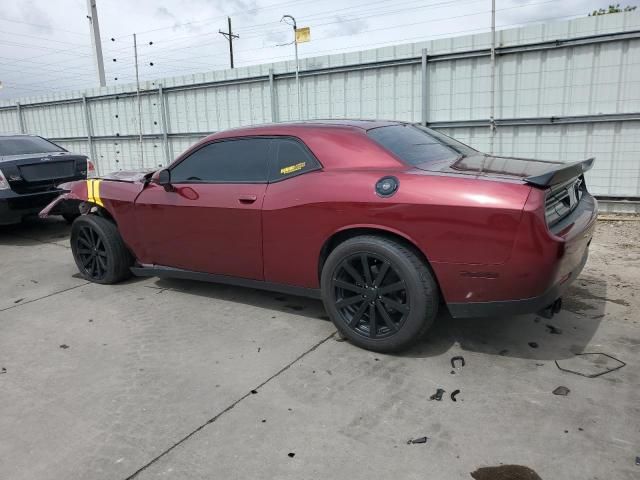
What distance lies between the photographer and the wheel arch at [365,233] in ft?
10.3

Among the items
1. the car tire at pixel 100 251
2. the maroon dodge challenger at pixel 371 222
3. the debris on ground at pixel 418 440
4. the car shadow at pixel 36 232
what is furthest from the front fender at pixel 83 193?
the debris on ground at pixel 418 440

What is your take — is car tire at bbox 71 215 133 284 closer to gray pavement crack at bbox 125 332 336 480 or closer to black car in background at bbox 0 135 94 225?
black car in background at bbox 0 135 94 225

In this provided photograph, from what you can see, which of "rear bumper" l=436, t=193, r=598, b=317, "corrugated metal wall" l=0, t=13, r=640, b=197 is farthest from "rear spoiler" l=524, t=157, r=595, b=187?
"corrugated metal wall" l=0, t=13, r=640, b=197

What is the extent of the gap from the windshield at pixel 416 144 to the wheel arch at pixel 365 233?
516mm

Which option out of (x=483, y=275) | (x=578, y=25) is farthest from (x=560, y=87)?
(x=483, y=275)

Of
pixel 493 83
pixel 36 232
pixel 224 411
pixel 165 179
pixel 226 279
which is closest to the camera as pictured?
pixel 224 411

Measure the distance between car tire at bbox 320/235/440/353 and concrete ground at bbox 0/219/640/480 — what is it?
0.57 feet

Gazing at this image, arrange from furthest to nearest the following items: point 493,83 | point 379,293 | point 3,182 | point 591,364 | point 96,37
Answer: point 96,37, point 493,83, point 3,182, point 379,293, point 591,364

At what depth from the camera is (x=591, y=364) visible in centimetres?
313

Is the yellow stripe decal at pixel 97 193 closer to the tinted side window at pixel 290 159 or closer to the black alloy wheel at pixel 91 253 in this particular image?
the black alloy wheel at pixel 91 253

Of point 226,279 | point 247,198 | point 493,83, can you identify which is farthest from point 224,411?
point 493,83

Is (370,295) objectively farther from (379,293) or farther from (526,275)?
(526,275)

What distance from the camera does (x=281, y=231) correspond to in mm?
3635

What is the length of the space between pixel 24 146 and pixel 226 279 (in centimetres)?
559
